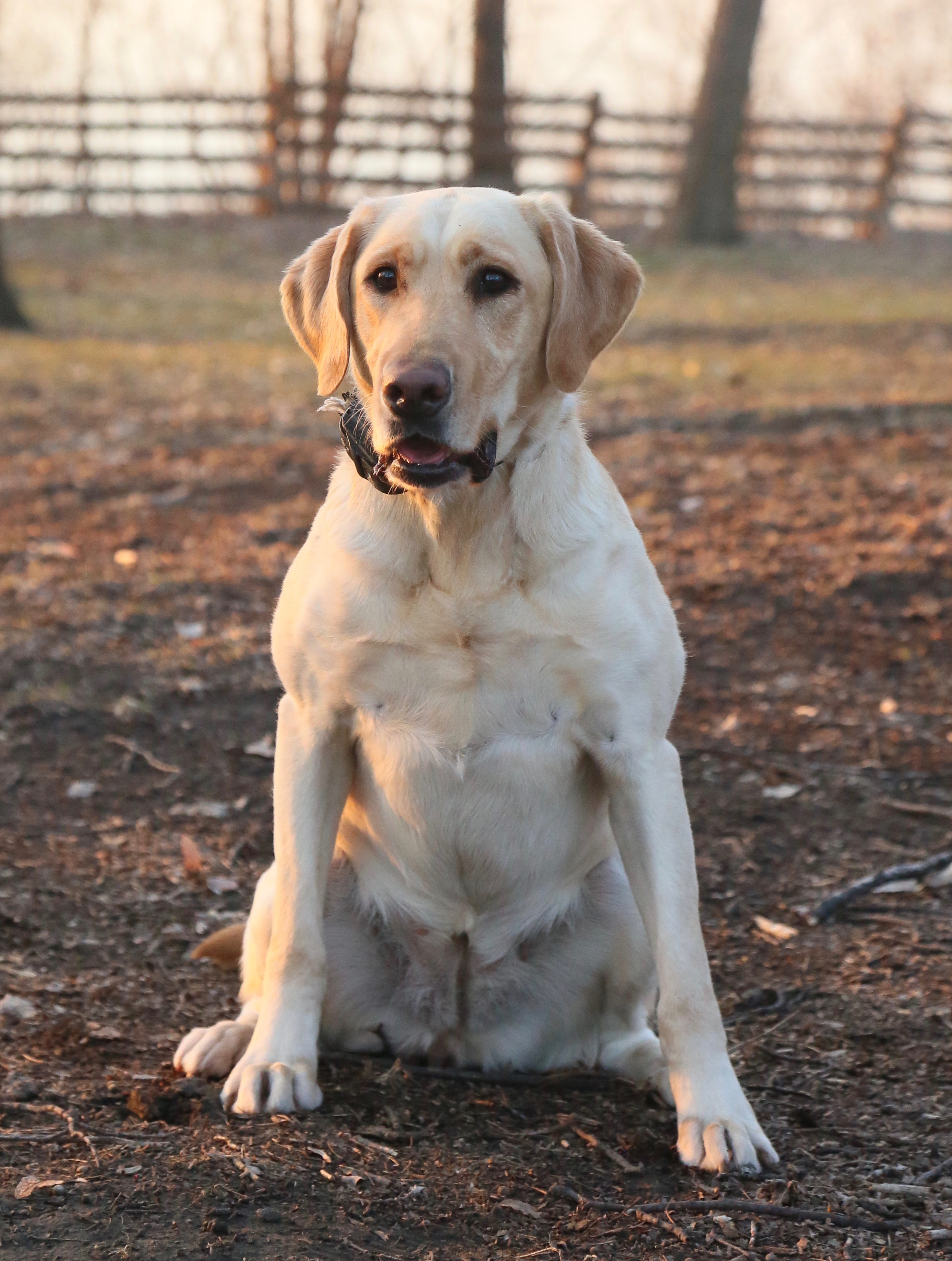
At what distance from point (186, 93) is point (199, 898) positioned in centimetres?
1709

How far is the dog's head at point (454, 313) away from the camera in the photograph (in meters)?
2.59

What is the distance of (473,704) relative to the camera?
268cm

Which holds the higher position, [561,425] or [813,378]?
[561,425]

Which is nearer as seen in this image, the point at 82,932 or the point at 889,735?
the point at 82,932

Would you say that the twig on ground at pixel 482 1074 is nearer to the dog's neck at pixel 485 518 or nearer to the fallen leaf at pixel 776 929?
the fallen leaf at pixel 776 929

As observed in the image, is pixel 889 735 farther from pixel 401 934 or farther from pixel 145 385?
pixel 145 385

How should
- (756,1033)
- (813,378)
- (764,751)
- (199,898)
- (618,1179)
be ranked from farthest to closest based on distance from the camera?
(813,378) → (764,751) → (199,898) → (756,1033) → (618,1179)

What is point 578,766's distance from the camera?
2.78m

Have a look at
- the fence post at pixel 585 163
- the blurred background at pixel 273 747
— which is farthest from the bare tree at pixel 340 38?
the blurred background at pixel 273 747

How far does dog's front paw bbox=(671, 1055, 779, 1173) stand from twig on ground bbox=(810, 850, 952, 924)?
3.52 feet

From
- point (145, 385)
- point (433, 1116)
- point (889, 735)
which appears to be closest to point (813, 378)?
point (145, 385)

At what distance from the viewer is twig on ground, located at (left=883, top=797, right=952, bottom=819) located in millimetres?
4234

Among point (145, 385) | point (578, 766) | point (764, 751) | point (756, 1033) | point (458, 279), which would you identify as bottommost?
point (145, 385)

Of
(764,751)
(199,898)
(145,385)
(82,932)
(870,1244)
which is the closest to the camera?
(870,1244)
